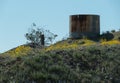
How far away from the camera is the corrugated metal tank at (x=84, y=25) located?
3278cm

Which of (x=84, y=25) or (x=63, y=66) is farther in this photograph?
(x=84, y=25)

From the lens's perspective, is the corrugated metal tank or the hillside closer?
the hillside

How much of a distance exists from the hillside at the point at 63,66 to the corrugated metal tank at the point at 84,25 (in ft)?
31.5

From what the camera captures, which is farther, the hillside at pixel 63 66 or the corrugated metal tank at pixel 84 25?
the corrugated metal tank at pixel 84 25

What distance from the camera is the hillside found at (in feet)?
65.3

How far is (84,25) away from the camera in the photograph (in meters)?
33.2

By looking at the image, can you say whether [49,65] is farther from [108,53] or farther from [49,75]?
[108,53]

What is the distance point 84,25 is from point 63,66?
12.6 meters

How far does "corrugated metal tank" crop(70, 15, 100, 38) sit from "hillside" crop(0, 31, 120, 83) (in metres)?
9.59

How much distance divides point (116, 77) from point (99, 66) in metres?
0.81

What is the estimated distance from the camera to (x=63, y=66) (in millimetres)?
20781

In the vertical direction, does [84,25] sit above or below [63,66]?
above

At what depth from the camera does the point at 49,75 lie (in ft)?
65.3

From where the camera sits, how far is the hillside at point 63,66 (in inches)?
783
